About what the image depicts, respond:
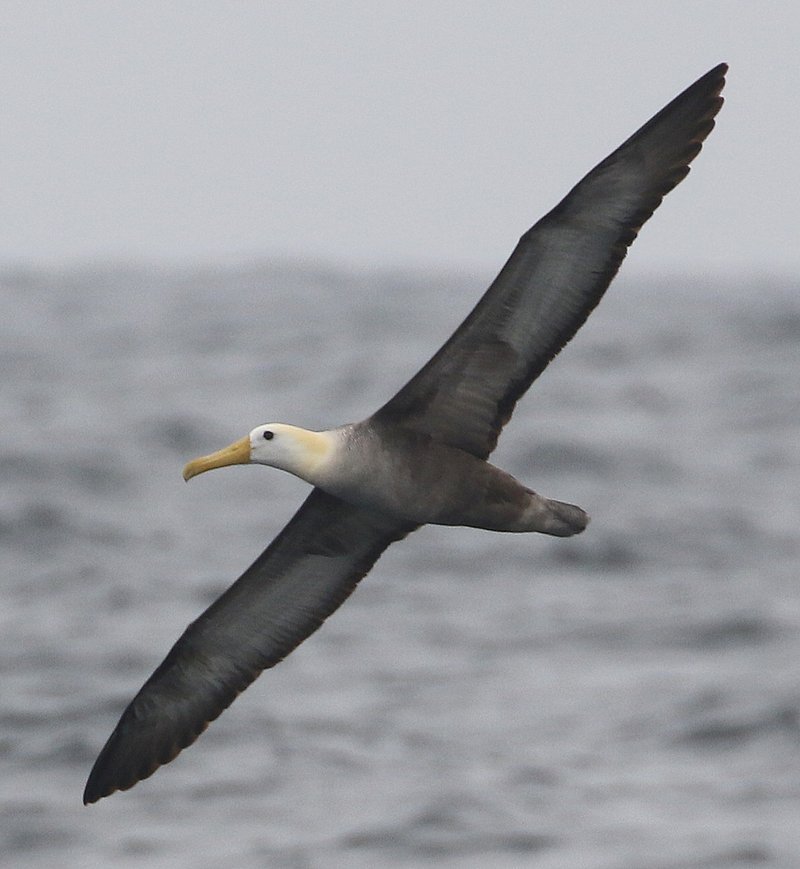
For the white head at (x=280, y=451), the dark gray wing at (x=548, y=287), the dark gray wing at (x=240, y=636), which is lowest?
the dark gray wing at (x=240, y=636)

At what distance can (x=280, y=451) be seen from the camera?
1048cm

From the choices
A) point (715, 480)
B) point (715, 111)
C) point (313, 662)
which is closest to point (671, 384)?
point (715, 480)

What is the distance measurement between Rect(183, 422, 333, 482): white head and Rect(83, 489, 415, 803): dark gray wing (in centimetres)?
114

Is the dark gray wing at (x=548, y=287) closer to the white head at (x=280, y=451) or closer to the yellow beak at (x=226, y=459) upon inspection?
the white head at (x=280, y=451)

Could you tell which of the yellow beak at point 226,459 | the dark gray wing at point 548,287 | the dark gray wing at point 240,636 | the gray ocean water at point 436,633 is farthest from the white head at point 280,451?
the gray ocean water at point 436,633

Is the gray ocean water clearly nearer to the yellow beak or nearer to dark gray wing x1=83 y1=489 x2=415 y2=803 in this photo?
dark gray wing x1=83 y1=489 x2=415 y2=803

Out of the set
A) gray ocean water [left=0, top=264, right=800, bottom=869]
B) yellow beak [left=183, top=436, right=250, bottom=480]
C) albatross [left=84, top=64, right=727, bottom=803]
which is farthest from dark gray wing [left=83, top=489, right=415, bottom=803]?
gray ocean water [left=0, top=264, right=800, bottom=869]

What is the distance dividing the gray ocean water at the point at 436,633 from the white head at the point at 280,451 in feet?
21.9

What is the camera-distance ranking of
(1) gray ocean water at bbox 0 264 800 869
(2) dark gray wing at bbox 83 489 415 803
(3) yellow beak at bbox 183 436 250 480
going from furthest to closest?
(1) gray ocean water at bbox 0 264 800 869, (2) dark gray wing at bbox 83 489 415 803, (3) yellow beak at bbox 183 436 250 480

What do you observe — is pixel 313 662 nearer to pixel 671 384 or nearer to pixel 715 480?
pixel 715 480

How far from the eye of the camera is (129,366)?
4947 cm

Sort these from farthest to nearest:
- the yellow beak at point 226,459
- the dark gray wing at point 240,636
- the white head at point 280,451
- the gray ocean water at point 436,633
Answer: the gray ocean water at point 436,633, the dark gray wing at point 240,636, the yellow beak at point 226,459, the white head at point 280,451

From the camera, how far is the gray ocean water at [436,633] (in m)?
17.4

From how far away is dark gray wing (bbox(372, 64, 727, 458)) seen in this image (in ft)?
33.2
